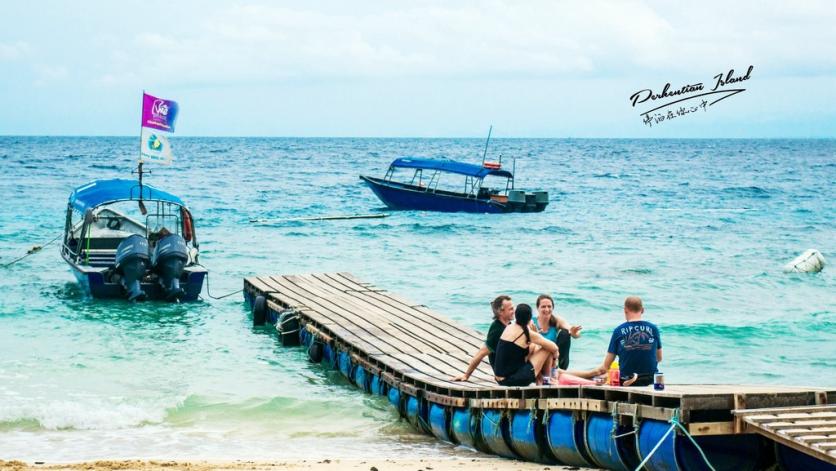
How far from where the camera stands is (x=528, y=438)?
35.1 ft

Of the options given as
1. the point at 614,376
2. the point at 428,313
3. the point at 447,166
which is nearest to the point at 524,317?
the point at 614,376

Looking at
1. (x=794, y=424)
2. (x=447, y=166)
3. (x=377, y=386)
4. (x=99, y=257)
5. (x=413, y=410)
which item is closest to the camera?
(x=794, y=424)

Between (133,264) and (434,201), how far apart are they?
2665cm

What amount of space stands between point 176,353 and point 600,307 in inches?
383

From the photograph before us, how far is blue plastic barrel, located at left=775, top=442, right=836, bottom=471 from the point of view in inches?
326

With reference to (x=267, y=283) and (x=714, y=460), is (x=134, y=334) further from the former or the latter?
(x=714, y=460)

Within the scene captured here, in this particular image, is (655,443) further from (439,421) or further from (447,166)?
(447,166)

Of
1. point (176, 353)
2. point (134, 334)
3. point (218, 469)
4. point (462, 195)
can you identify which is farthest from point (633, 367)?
point (462, 195)

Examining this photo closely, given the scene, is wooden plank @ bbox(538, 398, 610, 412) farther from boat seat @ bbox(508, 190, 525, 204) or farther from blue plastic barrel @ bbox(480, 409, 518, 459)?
boat seat @ bbox(508, 190, 525, 204)

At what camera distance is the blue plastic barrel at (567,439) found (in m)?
10.0

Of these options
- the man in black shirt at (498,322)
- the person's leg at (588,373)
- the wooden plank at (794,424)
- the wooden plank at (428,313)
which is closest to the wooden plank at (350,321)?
the wooden plank at (428,313)

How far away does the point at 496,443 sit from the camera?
11.3 m

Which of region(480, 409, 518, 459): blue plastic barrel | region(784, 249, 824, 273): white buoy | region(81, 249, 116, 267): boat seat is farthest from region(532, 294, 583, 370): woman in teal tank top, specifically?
region(784, 249, 824, 273): white buoy

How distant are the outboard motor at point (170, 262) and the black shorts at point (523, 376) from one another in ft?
38.5
